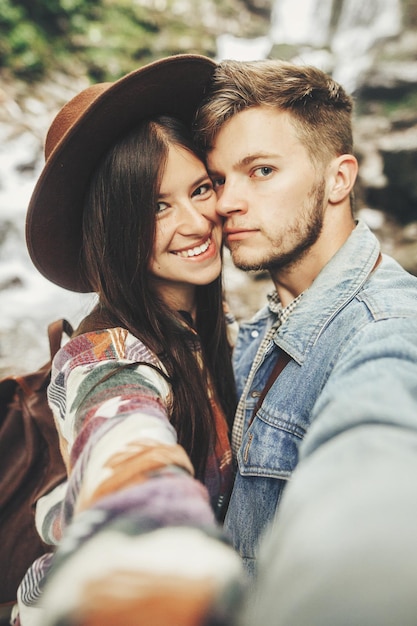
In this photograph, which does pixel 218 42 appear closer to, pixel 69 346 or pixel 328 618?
pixel 69 346

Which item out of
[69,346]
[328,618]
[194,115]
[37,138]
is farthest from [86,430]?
[37,138]

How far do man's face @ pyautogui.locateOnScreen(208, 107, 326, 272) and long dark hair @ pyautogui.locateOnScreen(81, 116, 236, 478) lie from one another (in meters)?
0.19

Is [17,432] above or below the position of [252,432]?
below

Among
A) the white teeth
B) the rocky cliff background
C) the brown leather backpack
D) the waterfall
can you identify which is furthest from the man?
the waterfall

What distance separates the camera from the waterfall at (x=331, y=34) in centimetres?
1005

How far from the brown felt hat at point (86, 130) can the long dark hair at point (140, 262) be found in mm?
59

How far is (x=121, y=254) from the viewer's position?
5.91 feet

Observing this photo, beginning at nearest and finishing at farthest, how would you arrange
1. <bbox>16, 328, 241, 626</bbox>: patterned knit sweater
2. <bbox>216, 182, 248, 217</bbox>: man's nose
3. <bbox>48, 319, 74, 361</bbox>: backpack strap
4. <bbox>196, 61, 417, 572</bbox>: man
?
<bbox>16, 328, 241, 626</bbox>: patterned knit sweater, <bbox>196, 61, 417, 572</bbox>: man, <bbox>48, 319, 74, 361</bbox>: backpack strap, <bbox>216, 182, 248, 217</bbox>: man's nose

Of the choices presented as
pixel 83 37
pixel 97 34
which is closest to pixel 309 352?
pixel 83 37

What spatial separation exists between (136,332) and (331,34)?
12.4m

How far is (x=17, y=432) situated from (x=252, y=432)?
0.93 metres

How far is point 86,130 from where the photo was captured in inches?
62.3

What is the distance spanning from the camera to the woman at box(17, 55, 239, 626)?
66cm

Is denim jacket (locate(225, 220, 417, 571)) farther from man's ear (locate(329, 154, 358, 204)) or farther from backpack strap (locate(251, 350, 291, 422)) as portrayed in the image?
man's ear (locate(329, 154, 358, 204))
